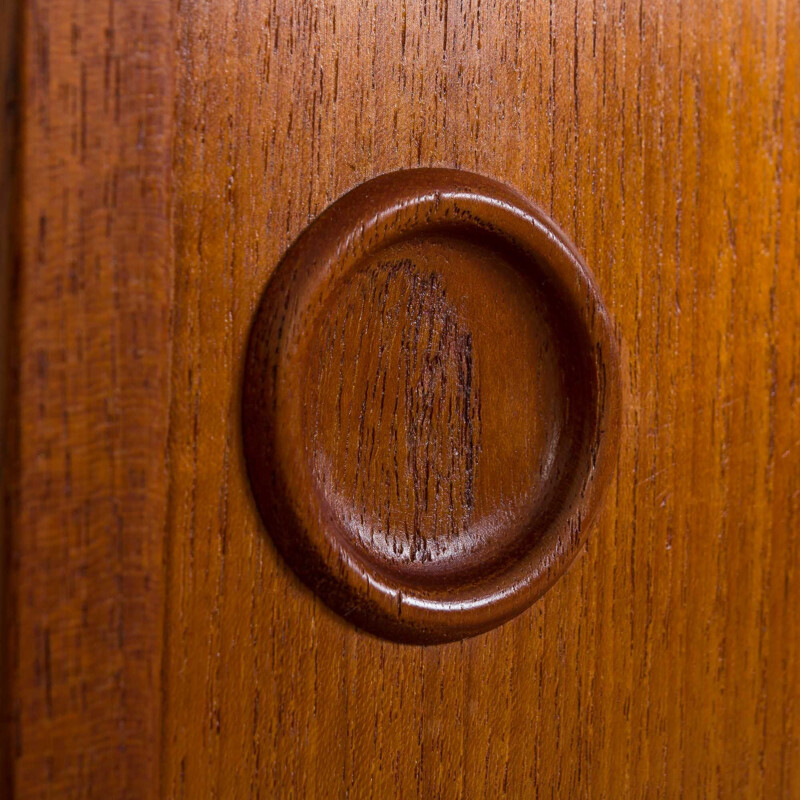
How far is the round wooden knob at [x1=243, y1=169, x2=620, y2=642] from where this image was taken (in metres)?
0.27

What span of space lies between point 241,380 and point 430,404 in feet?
0.24

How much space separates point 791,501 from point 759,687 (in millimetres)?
88

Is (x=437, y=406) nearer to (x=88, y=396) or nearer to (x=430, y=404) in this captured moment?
(x=430, y=404)

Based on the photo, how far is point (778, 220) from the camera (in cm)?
38

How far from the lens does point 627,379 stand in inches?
13.6

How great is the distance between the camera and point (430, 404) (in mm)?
303

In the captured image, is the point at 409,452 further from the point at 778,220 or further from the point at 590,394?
the point at 778,220

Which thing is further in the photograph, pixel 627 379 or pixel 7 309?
pixel 627 379

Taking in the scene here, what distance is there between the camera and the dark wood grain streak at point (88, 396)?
8.4 inches

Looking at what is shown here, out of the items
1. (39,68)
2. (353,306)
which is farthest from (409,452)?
→ (39,68)

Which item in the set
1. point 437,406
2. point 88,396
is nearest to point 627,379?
point 437,406

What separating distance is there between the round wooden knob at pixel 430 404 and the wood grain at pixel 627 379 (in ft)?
0.04

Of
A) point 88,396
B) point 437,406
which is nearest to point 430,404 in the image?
point 437,406

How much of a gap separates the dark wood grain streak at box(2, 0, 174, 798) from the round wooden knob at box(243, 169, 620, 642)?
1.8 inches
